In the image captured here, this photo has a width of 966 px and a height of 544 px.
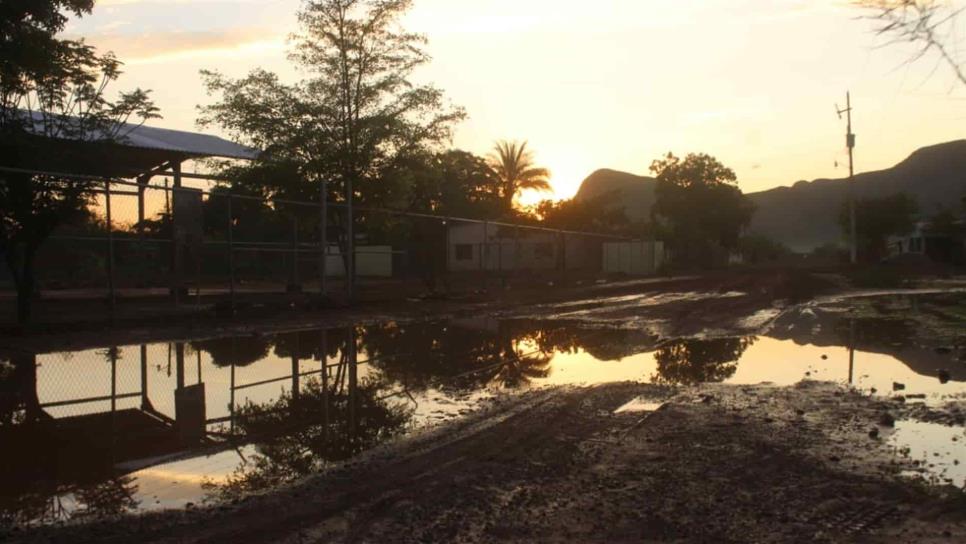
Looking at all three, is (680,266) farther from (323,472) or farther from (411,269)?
(323,472)

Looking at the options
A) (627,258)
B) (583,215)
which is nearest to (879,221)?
(583,215)

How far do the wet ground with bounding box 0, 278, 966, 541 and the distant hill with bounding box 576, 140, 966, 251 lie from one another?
364 feet

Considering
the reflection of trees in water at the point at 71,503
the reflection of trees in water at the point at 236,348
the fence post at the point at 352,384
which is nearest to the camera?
the reflection of trees in water at the point at 71,503

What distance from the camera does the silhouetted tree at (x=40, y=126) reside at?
13.3 meters

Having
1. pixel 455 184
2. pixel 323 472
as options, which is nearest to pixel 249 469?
pixel 323 472

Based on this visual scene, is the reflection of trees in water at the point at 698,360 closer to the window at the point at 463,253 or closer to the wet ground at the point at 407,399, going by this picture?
the wet ground at the point at 407,399

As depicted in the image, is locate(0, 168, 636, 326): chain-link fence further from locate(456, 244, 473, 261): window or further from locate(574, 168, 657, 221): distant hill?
locate(574, 168, 657, 221): distant hill

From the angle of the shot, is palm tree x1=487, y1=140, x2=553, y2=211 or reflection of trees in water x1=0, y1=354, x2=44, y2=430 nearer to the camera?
reflection of trees in water x1=0, y1=354, x2=44, y2=430

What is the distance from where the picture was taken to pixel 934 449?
19.2 feet

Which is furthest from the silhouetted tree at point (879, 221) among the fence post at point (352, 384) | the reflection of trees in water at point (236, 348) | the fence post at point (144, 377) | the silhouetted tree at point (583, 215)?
the fence post at point (144, 377)

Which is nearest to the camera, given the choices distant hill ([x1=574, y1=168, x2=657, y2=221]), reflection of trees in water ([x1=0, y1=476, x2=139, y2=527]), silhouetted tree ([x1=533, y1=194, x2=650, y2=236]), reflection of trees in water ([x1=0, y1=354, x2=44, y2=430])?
reflection of trees in water ([x1=0, y1=476, x2=139, y2=527])

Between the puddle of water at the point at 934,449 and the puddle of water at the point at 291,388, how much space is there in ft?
0.13

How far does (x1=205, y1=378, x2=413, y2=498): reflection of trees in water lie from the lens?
5434mm

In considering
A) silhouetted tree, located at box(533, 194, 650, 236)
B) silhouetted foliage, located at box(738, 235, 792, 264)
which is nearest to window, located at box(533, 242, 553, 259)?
silhouetted tree, located at box(533, 194, 650, 236)
